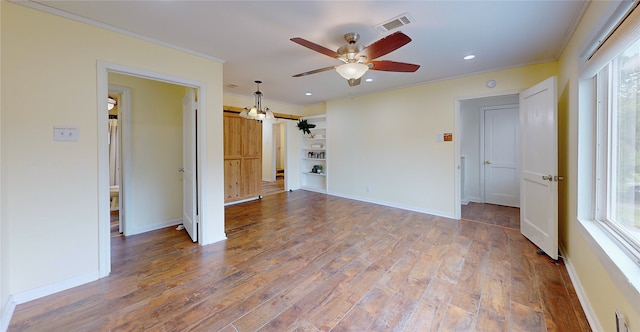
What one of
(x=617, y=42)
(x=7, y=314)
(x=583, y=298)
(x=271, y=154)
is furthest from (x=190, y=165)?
(x=271, y=154)

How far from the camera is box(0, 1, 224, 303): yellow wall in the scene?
74.1 inches

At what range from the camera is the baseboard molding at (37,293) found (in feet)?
5.63

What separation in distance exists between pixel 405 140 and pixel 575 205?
273cm

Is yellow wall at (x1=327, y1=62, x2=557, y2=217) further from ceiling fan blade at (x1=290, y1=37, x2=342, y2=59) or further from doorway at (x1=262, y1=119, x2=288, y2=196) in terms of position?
doorway at (x1=262, y1=119, x2=288, y2=196)

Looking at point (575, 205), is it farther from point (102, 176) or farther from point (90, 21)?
point (90, 21)

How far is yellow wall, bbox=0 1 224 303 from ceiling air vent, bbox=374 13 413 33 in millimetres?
2520

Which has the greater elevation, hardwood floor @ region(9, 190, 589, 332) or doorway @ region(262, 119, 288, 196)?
doorway @ region(262, 119, 288, 196)

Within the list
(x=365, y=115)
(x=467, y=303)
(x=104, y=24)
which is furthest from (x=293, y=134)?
(x=467, y=303)

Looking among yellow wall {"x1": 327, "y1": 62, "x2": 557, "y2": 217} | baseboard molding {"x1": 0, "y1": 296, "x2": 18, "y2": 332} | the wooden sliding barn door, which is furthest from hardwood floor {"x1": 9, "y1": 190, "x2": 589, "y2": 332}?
the wooden sliding barn door

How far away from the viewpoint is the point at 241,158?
530cm

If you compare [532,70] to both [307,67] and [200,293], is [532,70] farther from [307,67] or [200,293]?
[200,293]

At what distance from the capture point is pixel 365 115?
17.4 ft

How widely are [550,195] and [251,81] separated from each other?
14.8 ft

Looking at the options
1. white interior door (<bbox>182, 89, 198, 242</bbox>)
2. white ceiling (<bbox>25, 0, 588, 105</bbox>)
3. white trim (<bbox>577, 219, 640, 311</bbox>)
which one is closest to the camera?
white trim (<bbox>577, 219, 640, 311</bbox>)
